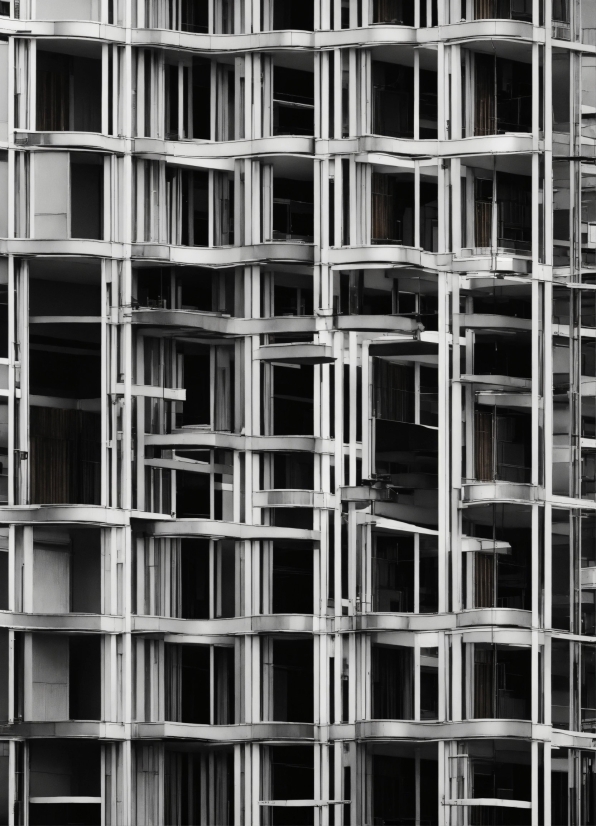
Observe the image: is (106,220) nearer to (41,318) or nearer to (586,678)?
(41,318)

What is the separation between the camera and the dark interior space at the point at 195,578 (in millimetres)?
55125

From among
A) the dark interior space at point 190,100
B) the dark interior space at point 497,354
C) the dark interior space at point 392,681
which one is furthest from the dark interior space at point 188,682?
the dark interior space at point 190,100

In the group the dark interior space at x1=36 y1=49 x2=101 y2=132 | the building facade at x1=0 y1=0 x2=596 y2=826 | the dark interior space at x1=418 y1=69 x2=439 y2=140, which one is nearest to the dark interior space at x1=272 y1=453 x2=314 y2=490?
the building facade at x1=0 y1=0 x2=596 y2=826

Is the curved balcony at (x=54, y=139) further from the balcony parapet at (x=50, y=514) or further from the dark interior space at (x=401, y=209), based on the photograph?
the balcony parapet at (x=50, y=514)

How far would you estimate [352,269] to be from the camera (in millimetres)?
55406

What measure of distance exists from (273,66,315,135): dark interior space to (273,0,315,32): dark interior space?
107 centimetres

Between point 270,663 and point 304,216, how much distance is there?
985 centimetres

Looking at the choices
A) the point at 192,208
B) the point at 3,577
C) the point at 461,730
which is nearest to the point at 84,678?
the point at 3,577

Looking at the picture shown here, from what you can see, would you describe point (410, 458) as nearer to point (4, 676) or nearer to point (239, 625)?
point (239, 625)

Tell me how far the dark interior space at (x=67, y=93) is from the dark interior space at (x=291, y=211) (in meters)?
4.25

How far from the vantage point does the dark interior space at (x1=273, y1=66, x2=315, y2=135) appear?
56438mm

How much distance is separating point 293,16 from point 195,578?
1272 centimetres

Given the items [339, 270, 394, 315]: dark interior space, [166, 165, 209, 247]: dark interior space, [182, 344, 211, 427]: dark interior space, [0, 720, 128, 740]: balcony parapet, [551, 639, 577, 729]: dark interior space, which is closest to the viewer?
[0, 720, 128, 740]: balcony parapet

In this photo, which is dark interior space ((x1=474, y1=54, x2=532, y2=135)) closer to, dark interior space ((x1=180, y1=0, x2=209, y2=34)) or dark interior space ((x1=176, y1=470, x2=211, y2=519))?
dark interior space ((x1=180, y1=0, x2=209, y2=34))
